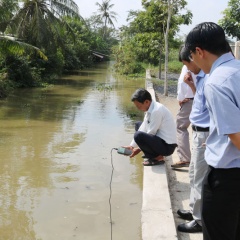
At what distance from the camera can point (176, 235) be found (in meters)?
3.23

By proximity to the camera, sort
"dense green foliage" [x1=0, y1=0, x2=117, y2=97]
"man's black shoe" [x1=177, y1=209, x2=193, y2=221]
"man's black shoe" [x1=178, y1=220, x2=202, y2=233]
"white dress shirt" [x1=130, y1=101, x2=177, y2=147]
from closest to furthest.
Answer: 1. "man's black shoe" [x1=178, y1=220, x2=202, y2=233]
2. "man's black shoe" [x1=177, y1=209, x2=193, y2=221]
3. "white dress shirt" [x1=130, y1=101, x2=177, y2=147]
4. "dense green foliage" [x1=0, y1=0, x2=117, y2=97]

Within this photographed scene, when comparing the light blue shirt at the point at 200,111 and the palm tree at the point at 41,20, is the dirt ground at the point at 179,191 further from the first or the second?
the palm tree at the point at 41,20

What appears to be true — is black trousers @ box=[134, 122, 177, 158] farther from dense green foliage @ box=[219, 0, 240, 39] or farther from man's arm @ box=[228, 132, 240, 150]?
dense green foliage @ box=[219, 0, 240, 39]

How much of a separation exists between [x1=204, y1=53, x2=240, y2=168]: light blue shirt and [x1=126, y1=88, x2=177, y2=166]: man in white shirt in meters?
2.80

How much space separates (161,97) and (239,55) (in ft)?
21.6

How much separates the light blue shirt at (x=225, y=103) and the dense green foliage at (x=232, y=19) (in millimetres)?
10541

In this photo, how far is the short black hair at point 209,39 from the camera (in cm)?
192

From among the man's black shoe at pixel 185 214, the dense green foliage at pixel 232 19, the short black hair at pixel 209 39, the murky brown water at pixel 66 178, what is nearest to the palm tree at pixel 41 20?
the murky brown water at pixel 66 178

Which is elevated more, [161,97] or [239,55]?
[239,55]

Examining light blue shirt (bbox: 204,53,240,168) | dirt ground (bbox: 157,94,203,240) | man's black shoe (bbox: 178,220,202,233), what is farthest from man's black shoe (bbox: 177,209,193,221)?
light blue shirt (bbox: 204,53,240,168)

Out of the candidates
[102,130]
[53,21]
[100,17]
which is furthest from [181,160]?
[100,17]

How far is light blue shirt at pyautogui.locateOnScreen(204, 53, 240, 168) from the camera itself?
1.77 meters

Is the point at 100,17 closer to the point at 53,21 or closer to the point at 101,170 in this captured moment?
the point at 53,21

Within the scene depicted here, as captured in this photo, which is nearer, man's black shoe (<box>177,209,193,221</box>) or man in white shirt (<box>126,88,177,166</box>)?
man's black shoe (<box>177,209,193,221</box>)
